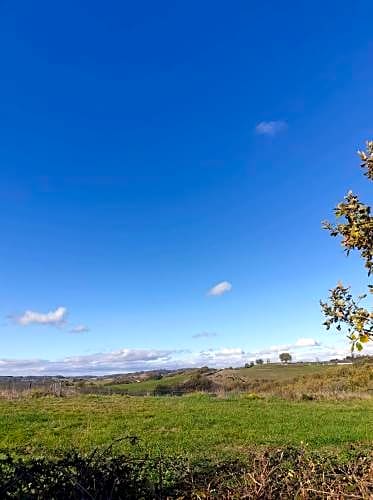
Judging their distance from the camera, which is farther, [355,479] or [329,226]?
[329,226]

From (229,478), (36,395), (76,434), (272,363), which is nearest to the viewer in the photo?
(229,478)

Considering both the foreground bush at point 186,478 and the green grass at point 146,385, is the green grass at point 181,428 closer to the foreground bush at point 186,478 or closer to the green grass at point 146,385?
the foreground bush at point 186,478

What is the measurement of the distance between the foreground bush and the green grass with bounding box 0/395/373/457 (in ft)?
33.5

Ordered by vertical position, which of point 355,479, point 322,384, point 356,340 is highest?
point 356,340

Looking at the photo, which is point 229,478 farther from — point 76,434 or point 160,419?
point 160,419

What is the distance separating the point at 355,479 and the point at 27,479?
5.57 ft

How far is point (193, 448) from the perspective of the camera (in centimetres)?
1402

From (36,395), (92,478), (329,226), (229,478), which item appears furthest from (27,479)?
(36,395)

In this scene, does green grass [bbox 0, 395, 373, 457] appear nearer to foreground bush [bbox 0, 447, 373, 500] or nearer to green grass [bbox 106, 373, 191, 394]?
foreground bush [bbox 0, 447, 373, 500]

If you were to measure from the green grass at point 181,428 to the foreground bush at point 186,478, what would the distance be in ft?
33.5

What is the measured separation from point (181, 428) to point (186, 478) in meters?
16.9

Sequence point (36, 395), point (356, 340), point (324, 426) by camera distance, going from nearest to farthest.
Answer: point (356, 340) → point (324, 426) → point (36, 395)

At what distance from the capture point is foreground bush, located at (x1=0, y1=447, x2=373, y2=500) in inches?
98.8

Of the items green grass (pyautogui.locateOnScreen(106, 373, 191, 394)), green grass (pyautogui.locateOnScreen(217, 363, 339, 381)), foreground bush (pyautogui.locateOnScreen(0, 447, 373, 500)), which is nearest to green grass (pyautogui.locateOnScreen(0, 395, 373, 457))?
foreground bush (pyautogui.locateOnScreen(0, 447, 373, 500))
